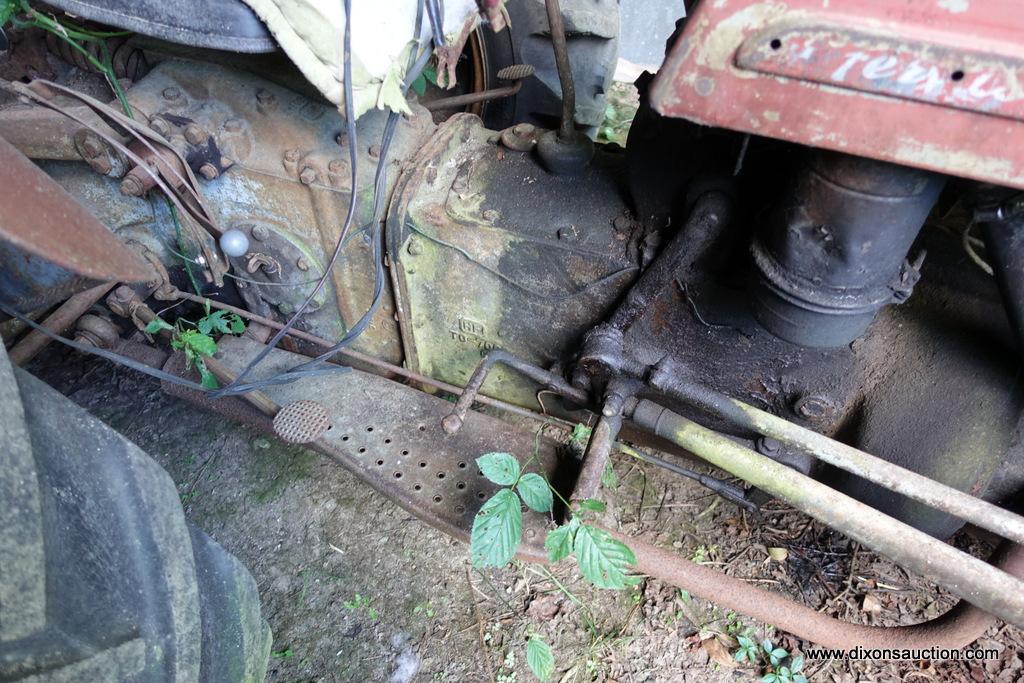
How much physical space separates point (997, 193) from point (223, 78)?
164 centimetres

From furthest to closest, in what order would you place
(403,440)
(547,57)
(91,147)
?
1. (547,57)
2. (403,440)
3. (91,147)

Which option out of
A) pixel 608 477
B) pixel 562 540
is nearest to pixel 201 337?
pixel 562 540

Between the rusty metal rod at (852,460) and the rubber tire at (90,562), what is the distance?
0.94m

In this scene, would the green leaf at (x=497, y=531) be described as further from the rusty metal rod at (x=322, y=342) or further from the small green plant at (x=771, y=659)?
the small green plant at (x=771, y=659)

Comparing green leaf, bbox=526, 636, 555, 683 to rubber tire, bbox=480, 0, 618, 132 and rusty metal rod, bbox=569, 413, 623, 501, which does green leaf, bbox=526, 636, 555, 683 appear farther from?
rubber tire, bbox=480, 0, 618, 132

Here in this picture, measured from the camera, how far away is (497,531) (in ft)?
4.49

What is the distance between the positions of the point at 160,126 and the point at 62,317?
0.60m

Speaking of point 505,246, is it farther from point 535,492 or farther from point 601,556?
point 601,556

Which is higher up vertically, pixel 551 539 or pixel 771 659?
pixel 551 539

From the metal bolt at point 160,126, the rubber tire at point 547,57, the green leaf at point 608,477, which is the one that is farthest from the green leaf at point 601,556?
the rubber tire at point 547,57

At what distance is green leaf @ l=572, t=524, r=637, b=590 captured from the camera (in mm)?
1328

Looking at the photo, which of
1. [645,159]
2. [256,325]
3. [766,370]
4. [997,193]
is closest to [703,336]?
[766,370]

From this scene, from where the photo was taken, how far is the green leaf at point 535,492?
144 cm

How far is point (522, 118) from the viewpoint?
2652 millimetres
